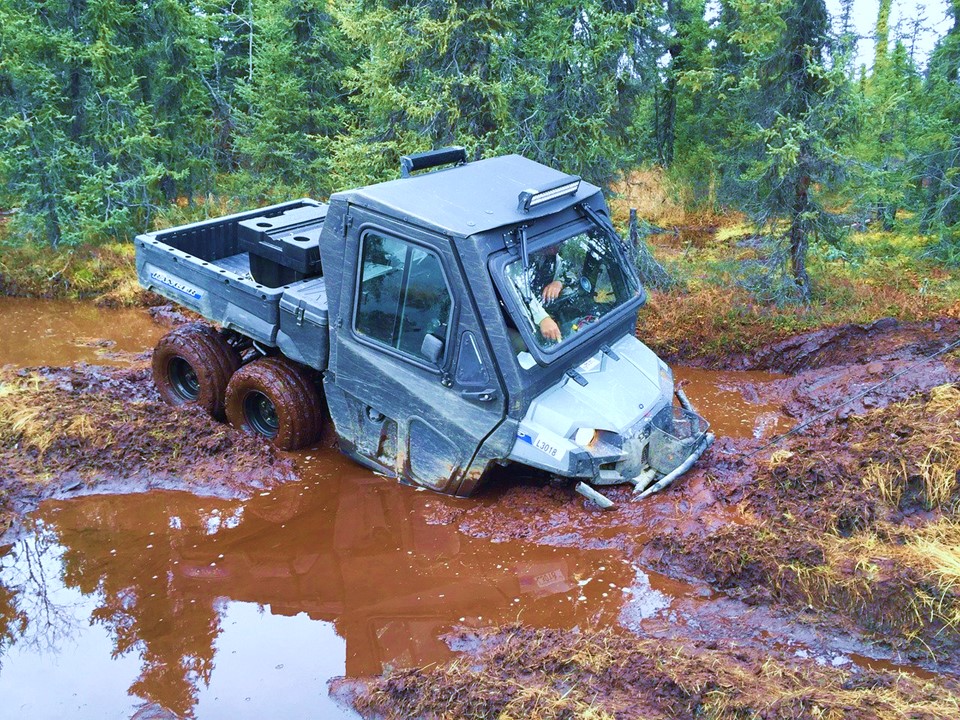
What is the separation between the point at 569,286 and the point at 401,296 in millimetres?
1313

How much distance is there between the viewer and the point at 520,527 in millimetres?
6340

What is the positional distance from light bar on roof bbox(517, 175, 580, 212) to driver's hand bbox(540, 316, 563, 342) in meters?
0.83

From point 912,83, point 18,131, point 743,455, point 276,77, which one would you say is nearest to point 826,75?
point 912,83

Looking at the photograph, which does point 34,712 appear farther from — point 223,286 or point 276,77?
point 276,77

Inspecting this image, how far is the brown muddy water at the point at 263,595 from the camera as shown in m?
5.06

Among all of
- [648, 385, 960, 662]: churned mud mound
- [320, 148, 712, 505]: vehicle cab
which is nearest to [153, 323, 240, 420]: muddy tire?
[320, 148, 712, 505]: vehicle cab

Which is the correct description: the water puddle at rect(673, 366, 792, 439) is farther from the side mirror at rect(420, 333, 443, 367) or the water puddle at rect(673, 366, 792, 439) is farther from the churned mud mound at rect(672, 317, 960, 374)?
the side mirror at rect(420, 333, 443, 367)

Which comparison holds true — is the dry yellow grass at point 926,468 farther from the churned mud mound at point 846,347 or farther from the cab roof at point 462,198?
the cab roof at point 462,198

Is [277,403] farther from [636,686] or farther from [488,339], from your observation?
[636,686]

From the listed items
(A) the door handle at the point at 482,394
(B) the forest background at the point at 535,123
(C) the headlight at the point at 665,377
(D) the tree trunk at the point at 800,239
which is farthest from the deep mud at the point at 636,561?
(B) the forest background at the point at 535,123

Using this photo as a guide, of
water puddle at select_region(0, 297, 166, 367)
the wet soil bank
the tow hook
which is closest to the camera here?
the wet soil bank

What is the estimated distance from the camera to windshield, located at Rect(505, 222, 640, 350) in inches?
236

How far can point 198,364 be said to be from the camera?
7.65 meters

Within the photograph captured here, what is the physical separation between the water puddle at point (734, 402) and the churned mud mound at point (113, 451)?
4.24 m
